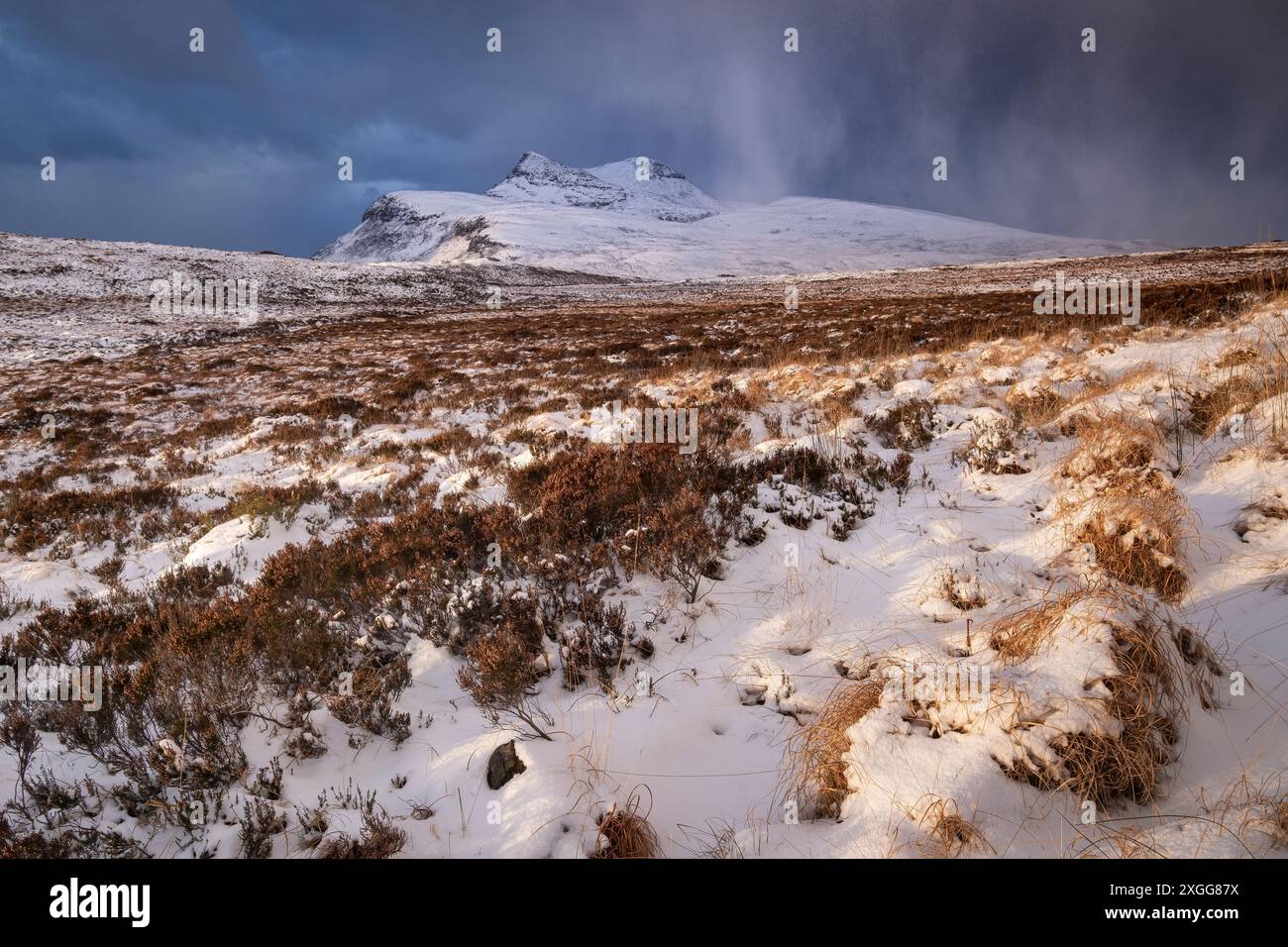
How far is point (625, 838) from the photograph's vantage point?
7.57 ft

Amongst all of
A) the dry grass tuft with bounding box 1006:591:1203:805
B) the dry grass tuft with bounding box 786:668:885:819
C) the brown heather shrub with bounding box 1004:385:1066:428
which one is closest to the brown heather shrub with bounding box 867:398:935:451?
the brown heather shrub with bounding box 1004:385:1066:428

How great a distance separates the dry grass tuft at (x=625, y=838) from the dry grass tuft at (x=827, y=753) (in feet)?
2.23

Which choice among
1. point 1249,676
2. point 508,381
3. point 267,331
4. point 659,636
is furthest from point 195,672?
point 267,331

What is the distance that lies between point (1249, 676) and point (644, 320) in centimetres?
2920

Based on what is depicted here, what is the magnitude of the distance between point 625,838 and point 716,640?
4.95 ft

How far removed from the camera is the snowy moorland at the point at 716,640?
7.45 ft

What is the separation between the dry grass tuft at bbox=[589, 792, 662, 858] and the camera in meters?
2.30

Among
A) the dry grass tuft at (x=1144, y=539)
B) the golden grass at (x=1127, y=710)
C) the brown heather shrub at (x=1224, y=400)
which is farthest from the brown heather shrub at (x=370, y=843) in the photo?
the brown heather shrub at (x=1224, y=400)

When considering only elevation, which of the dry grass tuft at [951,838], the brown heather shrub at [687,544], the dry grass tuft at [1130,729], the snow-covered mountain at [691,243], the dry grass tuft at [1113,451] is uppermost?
the snow-covered mountain at [691,243]

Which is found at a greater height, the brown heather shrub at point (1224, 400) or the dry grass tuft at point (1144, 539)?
the brown heather shrub at point (1224, 400)

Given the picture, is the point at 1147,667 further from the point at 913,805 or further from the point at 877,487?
the point at 877,487

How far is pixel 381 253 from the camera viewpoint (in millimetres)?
186750

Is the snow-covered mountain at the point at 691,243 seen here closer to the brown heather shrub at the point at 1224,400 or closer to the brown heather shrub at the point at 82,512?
the brown heather shrub at the point at 82,512

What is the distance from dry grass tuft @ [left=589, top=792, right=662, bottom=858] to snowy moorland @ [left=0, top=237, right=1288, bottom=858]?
0.01m
